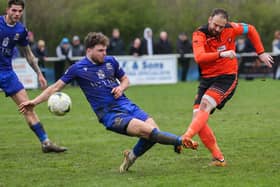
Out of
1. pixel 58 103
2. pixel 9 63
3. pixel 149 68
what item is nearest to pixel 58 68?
pixel 149 68

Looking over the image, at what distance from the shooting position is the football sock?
8367 millimetres

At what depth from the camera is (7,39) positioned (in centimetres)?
992

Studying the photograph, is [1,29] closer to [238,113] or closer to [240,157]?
[240,157]

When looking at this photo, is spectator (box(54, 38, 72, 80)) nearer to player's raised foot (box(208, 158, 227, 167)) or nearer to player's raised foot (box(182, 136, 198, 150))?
player's raised foot (box(208, 158, 227, 167))

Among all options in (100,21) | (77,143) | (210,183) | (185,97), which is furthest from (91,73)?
(100,21)

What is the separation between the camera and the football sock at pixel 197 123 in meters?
8.37

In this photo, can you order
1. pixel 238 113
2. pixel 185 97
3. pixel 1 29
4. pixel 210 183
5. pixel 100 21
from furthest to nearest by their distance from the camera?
pixel 100 21 → pixel 185 97 → pixel 238 113 → pixel 1 29 → pixel 210 183

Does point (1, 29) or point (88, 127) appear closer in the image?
point (1, 29)

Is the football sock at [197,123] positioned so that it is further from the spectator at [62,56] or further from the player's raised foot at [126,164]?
the spectator at [62,56]

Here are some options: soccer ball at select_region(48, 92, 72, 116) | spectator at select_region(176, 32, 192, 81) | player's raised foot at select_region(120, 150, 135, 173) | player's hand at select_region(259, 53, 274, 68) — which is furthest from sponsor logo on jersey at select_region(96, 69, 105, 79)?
spectator at select_region(176, 32, 192, 81)

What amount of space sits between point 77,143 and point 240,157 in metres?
2.86

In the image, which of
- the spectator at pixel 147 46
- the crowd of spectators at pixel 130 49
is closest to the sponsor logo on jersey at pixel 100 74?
the crowd of spectators at pixel 130 49

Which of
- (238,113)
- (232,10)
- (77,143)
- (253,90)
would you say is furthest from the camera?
(232,10)

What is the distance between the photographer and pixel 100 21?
3378 centimetres
